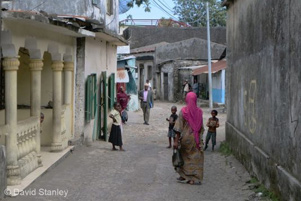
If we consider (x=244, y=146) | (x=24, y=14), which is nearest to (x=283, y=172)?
(x=244, y=146)

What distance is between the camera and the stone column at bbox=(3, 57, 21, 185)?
7578 millimetres

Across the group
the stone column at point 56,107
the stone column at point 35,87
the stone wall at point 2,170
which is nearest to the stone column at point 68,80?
the stone column at point 56,107

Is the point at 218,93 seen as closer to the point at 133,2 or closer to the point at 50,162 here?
the point at 133,2

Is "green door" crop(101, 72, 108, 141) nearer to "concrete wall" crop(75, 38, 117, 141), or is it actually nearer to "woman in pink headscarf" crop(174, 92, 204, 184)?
"concrete wall" crop(75, 38, 117, 141)

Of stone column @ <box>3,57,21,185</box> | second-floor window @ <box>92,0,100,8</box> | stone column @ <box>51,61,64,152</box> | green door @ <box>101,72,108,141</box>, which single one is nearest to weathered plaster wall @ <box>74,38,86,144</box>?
second-floor window @ <box>92,0,100,8</box>

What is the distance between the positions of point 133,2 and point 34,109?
4.33 m

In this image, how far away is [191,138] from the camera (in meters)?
8.50

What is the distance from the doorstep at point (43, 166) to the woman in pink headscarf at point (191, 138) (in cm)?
245

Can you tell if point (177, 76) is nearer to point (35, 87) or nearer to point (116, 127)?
point (116, 127)

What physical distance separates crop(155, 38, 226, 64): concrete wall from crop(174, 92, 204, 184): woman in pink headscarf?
89.2 feet

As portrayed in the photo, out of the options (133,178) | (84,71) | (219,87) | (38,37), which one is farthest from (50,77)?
(219,87)

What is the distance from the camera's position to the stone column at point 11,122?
24.9 ft

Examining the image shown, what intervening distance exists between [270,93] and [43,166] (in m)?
4.36

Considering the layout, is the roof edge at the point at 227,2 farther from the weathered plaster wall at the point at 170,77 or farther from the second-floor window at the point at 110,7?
the weathered plaster wall at the point at 170,77
